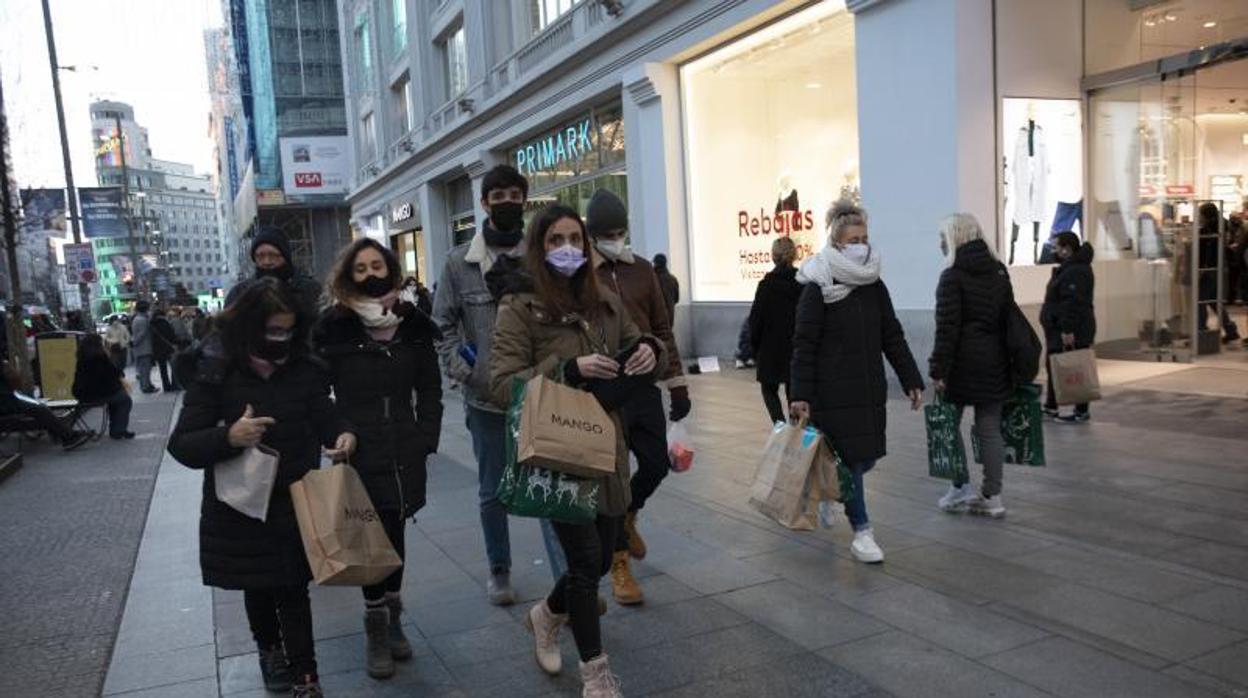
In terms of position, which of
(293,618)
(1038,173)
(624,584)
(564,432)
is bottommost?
(624,584)

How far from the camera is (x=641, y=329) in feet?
14.2

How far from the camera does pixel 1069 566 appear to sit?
15.5ft

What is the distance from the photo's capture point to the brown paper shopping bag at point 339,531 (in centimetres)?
318

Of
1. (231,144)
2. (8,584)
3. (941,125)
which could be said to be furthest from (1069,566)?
(231,144)

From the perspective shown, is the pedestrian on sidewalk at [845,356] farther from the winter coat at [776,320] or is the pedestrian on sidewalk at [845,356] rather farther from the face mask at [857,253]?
the winter coat at [776,320]

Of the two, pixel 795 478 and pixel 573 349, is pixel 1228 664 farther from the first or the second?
pixel 573 349

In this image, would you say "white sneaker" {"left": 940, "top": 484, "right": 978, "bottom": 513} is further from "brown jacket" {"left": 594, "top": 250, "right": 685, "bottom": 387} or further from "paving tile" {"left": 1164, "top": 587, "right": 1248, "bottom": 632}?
"brown jacket" {"left": 594, "top": 250, "right": 685, "bottom": 387}

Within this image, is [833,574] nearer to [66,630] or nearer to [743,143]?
[66,630]

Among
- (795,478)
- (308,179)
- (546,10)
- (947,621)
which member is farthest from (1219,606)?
(308,179)

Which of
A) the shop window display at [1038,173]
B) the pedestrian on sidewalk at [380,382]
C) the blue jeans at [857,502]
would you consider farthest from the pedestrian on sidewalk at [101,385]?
the shop window display at [1038,173]

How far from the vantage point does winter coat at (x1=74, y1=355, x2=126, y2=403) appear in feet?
38.6

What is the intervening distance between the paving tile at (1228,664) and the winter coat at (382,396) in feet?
10.5

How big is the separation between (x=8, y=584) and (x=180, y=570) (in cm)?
100

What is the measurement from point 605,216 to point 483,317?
766 mm
